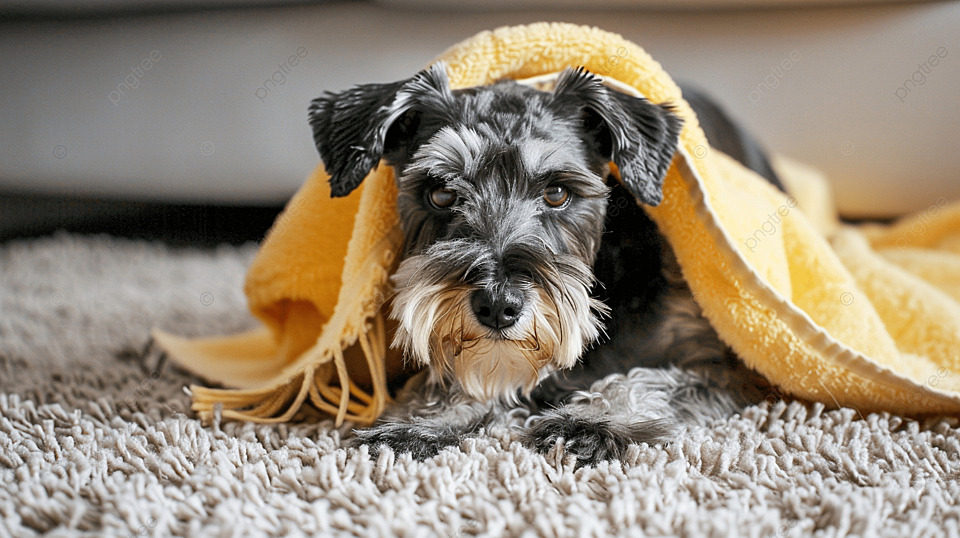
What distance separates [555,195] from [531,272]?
285 millimetres

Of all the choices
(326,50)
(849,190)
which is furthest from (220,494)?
(849,190)

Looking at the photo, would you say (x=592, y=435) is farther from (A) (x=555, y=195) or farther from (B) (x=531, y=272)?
(A) (x=555, y=195)

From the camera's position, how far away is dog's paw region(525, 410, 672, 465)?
4.77 ft

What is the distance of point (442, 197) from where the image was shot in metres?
1.66

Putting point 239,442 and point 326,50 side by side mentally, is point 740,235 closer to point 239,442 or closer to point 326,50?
point 239,442

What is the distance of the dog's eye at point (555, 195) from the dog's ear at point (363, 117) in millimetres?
341

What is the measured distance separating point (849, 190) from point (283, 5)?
309cm

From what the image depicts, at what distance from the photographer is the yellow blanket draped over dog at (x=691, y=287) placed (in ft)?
5.51

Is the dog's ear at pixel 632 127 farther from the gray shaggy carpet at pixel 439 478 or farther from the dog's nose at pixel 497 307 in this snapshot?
the gray shaggy carpet at pixel 439 478

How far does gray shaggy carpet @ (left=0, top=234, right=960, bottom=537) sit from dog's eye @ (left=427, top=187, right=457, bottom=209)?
571mm

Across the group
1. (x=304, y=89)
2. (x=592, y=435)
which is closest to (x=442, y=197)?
(x=592, y=435)

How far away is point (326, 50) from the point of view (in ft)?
11.3

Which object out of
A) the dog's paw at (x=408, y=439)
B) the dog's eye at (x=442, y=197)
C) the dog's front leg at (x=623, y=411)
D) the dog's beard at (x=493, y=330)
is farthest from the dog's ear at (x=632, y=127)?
the dog's paw at (x=408, y=439)

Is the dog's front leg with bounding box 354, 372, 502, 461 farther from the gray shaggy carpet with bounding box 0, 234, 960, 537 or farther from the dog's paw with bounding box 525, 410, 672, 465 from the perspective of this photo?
the dog's paw with bounding box 525, 410, 672, 465
